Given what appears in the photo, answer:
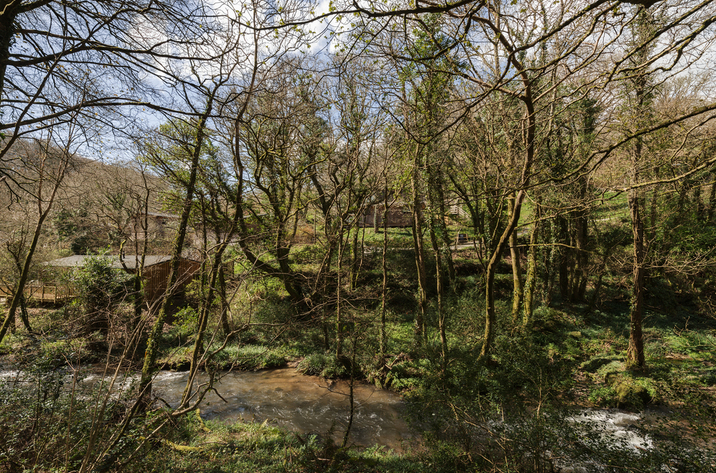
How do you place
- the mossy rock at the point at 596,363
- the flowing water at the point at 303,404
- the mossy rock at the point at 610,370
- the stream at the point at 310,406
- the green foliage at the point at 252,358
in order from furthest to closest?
the green foliage at the point at 252,358
the mossy rock at the point at 596,363
the mossy rock at the point at 610,370
the flowing water at the point at 303,404
the stream at the point at 310,406

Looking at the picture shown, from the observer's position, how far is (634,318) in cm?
813

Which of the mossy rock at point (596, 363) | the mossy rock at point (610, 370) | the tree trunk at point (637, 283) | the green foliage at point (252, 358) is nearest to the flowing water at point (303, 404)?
the green foliage at point (252, 358)

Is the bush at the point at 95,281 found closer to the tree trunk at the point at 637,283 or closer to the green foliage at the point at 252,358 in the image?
the green foliage at the point at 252,358

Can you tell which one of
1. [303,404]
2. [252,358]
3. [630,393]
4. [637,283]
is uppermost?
[637,283]

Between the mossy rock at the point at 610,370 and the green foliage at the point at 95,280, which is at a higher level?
the green foliage at the point at 95,280

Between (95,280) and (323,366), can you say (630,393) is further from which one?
(95,280)

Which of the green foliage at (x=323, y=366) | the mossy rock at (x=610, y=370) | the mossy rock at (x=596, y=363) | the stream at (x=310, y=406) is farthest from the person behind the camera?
the green foliage at (x=323, y=366)

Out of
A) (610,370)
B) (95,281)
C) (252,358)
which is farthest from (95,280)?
(610,370)

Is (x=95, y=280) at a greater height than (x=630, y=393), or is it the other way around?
(x=95, y=280)

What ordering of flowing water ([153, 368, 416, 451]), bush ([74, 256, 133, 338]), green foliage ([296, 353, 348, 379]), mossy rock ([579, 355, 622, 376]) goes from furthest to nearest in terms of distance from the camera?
bush ([74, 256, 133, 338]) < green foliage ([296, 353, 348, 379]) < mossy rock ([579, 355, 622, 376]) < flowing water ([153, 368, 416, 451])

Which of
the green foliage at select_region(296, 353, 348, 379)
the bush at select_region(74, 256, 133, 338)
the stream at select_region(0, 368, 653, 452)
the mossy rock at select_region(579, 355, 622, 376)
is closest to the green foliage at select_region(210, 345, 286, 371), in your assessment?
the stream at select_region(0, 368, 653, 452)

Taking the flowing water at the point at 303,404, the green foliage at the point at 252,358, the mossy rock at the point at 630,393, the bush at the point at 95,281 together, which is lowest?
the flowing water at the point at 303,404

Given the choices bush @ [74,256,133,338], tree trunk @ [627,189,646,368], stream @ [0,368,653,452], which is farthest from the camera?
bush @ [74,256,133,338]

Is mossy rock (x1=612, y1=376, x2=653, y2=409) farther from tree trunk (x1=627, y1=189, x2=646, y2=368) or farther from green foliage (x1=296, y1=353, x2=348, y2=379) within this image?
green foliage (x1=296, y1=353, x2=348, y2=379)
